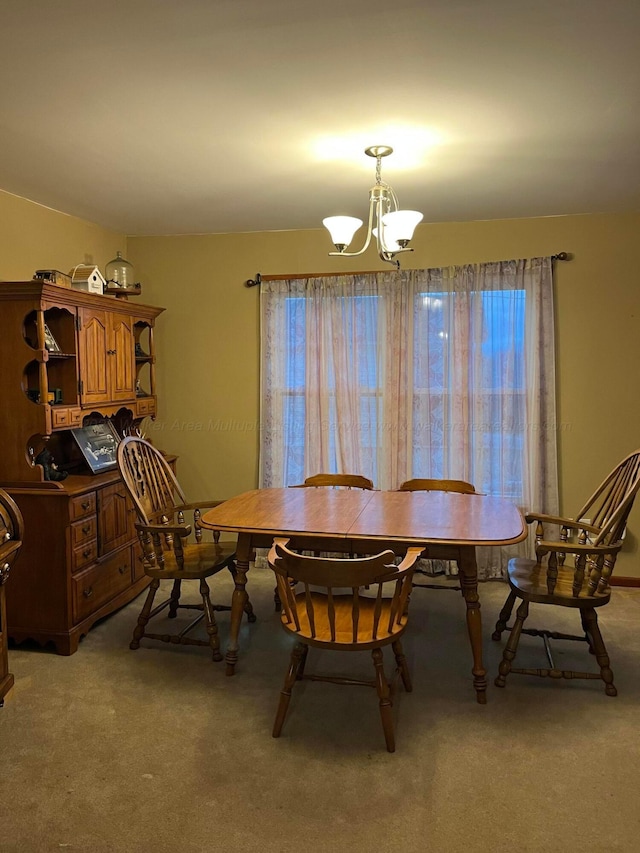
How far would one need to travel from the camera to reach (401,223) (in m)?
2.65

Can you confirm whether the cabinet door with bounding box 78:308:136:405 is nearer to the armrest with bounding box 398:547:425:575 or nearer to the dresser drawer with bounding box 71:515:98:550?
the dresser drawer with bounding box 71:515:98:550

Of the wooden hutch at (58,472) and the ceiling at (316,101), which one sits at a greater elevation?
the ceiling at (316,101)

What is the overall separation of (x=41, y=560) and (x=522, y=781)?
237cm

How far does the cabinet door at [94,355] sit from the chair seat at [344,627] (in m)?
1.77

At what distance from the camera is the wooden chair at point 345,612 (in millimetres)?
2115

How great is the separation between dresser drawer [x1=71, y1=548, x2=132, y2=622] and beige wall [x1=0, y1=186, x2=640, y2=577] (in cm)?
117

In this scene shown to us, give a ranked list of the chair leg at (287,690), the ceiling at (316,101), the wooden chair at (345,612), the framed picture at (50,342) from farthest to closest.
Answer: the framed picture at (50,342) → the chair leg at (287,690) → the wooden chair at (345,612) → the ceiling at (316,101)

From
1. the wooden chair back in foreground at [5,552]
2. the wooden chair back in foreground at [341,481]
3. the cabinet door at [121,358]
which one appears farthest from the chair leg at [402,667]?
the cabinet door at [121,358]

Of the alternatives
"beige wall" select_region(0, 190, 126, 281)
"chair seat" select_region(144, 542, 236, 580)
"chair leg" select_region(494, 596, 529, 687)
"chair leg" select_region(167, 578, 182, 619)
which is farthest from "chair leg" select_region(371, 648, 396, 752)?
"beige wall" select_region(0, 190, 126, 281)

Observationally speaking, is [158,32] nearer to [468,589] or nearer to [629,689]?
[468,589]

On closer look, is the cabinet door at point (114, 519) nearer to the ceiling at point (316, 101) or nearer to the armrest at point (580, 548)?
the ceiling at point (316, 101)

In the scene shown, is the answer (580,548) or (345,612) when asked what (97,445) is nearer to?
(345,612)

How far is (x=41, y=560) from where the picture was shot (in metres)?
3.10

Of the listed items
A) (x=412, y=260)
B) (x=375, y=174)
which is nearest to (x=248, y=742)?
(x=375, y=174)
